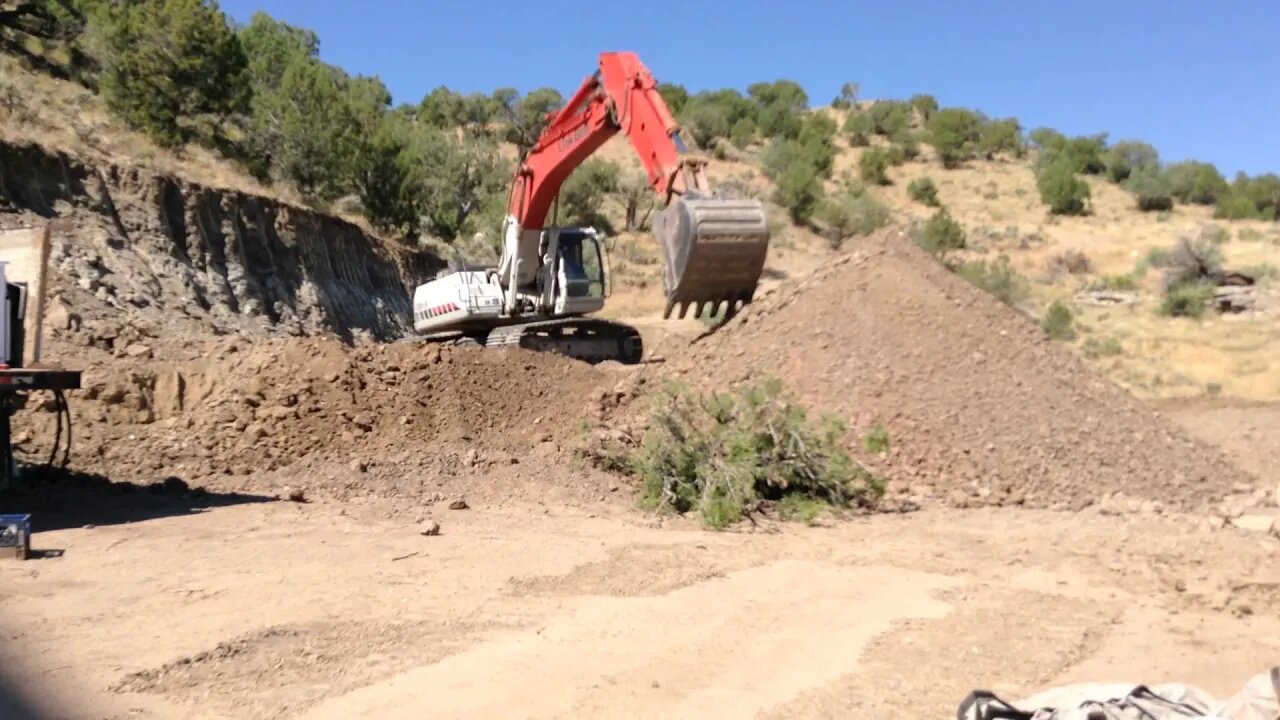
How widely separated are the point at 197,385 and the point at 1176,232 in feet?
139

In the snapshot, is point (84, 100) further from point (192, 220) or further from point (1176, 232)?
point (1176, 232)

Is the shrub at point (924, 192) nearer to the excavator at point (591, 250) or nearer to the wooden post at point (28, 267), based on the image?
the excavator at point (591, 250)

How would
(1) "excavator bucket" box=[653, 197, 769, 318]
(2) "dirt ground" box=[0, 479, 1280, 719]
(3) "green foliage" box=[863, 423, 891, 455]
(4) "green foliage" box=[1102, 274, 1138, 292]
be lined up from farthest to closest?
(4) "green foliage" box=[1102, 274, 1138, 292] → (1) "excavator bucket" box=[653, 197, 769, 318] → (3) "green foliage" box=[863, 423, 891, 455] → (2) "dirt ground" box=[0, 479, 1280, 719]

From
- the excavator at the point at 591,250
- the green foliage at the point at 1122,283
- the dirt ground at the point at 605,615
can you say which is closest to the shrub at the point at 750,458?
the dirt ground at the point at 605,615

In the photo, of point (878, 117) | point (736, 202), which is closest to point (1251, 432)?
point (736, 202)

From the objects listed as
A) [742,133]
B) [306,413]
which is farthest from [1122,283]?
[742,133]

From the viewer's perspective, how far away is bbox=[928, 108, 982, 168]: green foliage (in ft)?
200

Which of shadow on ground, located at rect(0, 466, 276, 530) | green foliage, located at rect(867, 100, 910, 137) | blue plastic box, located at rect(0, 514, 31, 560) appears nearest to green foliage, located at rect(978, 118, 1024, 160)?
green foliage, located at rect(867, 100, 910, 137)

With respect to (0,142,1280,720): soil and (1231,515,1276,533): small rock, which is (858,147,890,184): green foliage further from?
(1231,515,1276,533): small rock

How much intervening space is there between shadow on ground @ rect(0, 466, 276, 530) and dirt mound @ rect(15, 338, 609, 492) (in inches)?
16.2

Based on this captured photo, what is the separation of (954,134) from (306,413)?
55.2 m

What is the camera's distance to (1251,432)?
47.9ft

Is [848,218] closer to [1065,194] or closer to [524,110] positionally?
[1065,194]

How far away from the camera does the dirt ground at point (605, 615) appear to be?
467cm
